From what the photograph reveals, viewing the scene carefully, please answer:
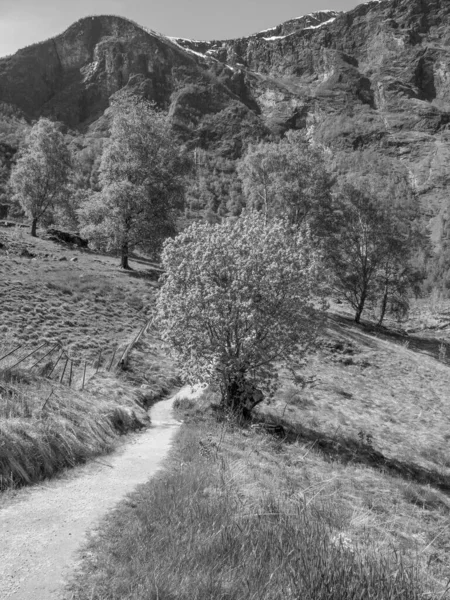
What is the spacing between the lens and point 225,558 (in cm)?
495

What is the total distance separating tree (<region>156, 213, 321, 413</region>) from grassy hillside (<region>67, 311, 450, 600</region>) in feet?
6.98

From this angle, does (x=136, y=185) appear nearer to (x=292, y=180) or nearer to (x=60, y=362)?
(x=292, y=180)

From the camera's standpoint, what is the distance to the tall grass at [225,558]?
167 inches

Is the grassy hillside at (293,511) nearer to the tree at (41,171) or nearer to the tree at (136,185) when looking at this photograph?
the tree at (136,185)

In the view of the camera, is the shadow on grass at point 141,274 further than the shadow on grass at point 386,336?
No

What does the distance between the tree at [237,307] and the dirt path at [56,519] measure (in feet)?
18.8

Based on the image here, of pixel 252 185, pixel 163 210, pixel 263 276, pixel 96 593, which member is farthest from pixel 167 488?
pixel 252 185

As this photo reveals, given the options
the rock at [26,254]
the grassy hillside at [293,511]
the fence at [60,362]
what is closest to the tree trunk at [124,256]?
the rock at [26,254]

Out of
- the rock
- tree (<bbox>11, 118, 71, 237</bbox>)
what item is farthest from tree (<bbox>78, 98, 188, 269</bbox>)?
tree (<bbox>11, 118, 71, 237</bbox>)

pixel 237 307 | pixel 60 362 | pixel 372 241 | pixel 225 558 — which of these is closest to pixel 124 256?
pixel 60 362

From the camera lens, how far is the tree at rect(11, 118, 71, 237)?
5188 centimetres

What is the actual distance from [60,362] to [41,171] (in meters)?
41.5

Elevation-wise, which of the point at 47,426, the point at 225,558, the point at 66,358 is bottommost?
the point at 66,358

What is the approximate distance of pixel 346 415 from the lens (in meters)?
21.7
